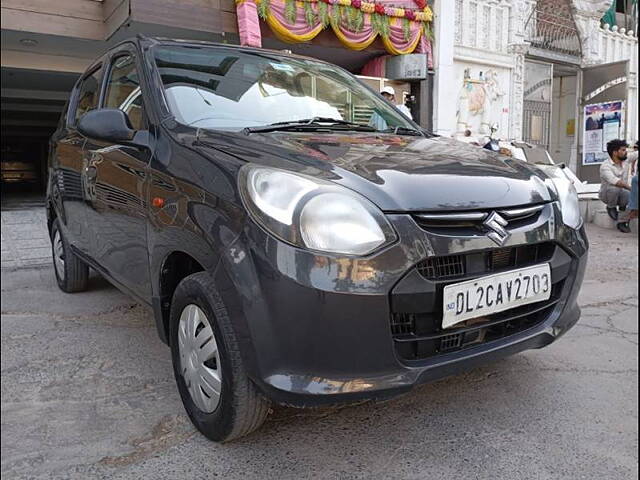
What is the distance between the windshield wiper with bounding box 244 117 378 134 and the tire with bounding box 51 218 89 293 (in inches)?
74.6

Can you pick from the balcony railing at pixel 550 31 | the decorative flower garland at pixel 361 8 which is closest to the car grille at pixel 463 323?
the balcony railing at pixel 550 31

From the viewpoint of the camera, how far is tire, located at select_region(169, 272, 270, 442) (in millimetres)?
1625

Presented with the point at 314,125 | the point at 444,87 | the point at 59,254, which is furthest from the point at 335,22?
the point at 314,125

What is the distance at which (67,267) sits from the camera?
11.8 ft

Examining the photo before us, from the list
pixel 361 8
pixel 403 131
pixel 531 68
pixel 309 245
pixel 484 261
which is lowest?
pixel 484 261

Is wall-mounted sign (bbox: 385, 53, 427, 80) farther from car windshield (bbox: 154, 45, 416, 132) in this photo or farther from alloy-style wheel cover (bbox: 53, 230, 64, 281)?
alloy-style wheel cover (bbox: 53, 230, 64, 281)

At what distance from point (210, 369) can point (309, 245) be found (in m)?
0.60

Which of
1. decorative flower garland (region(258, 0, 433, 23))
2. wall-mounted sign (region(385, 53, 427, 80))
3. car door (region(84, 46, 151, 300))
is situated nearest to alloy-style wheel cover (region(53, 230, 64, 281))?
car door (region(84, 46, 151, 300))

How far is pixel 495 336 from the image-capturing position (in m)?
1.83

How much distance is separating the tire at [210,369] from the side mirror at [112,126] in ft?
2.52

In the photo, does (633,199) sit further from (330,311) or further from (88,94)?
(330,311)

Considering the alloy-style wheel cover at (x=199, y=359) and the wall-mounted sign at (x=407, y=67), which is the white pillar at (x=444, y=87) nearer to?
the wall-mounted sign at (x=407, y=67)

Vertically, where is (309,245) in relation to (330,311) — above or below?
above

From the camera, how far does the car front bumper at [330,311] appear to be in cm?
147
